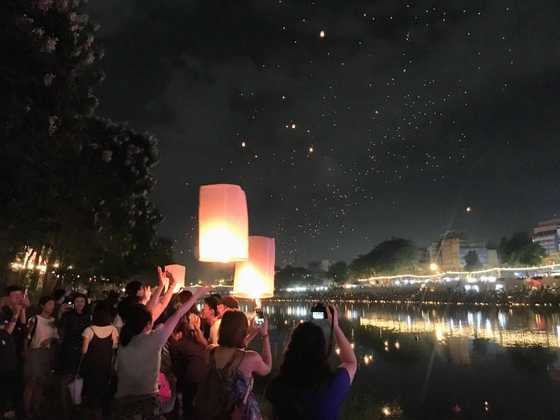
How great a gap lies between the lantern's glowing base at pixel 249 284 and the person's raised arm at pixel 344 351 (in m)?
4.41

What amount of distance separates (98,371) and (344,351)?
121 inches

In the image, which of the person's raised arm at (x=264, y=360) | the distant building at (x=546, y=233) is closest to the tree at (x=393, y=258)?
the distant building at (x=546, y=233)

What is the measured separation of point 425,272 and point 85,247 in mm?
82789

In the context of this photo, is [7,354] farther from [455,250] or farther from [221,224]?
[455,250]

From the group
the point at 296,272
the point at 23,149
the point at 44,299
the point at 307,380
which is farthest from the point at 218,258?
the point at 296,272

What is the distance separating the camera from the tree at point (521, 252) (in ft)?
193

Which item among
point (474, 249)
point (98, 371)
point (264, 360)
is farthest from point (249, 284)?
point (474, 249)

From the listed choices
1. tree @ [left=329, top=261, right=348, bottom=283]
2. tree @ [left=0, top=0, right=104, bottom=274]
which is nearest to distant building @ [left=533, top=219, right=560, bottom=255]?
tree @ [left=329, top=261, right=348, bottom=283]

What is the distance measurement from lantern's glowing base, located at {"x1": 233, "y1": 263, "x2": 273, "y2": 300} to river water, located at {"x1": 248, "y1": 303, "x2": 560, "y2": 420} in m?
2.53

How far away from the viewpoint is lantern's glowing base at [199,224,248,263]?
6.03m

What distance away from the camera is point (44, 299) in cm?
659

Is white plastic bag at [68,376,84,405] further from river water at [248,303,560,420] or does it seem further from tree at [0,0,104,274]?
tree at [0,0,104,274]

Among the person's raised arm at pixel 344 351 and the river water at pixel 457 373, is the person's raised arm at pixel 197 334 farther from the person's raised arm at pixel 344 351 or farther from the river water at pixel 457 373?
the river water at pixel 457 373

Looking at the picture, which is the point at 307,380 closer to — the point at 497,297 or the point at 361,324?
the point at 361,324
